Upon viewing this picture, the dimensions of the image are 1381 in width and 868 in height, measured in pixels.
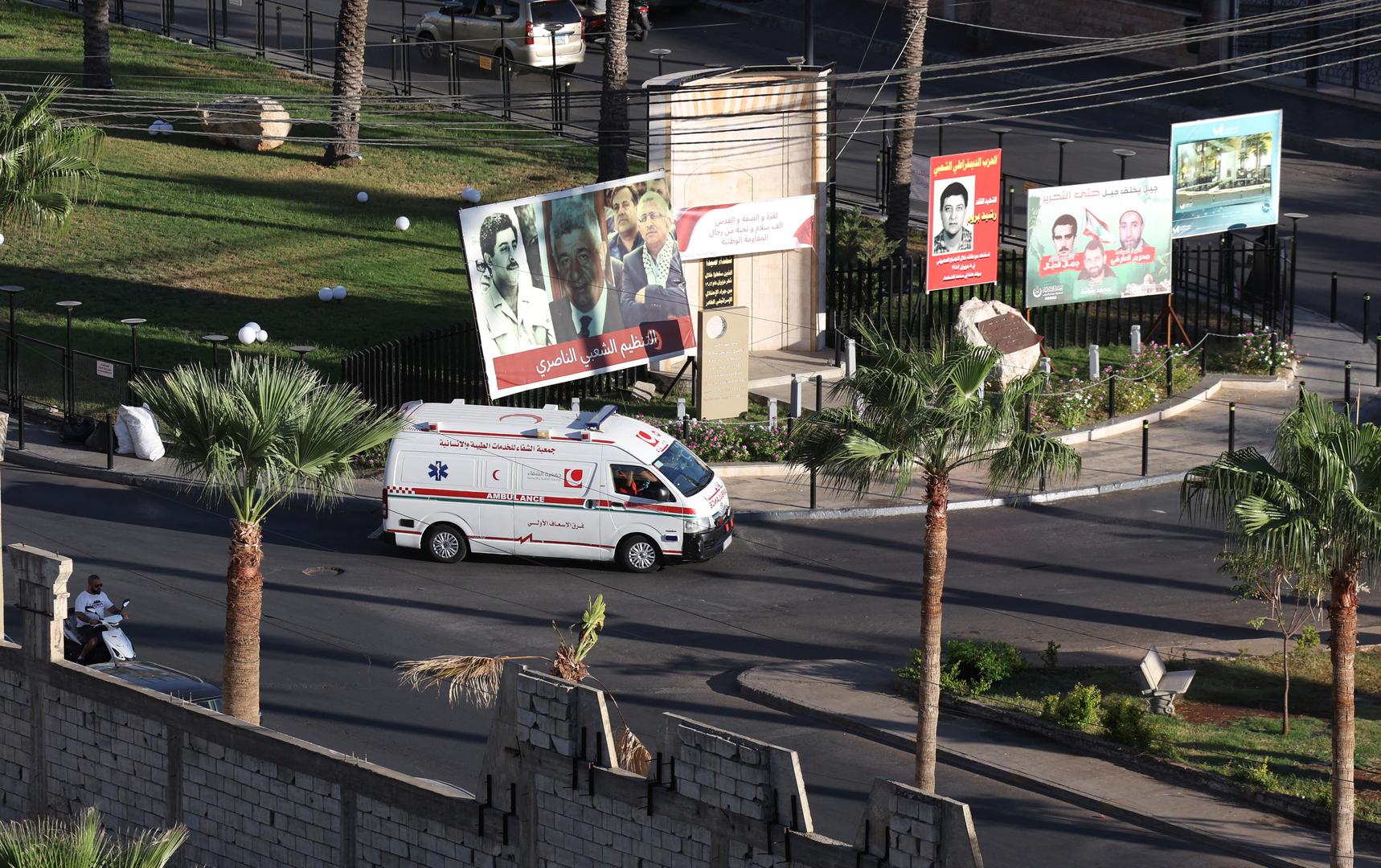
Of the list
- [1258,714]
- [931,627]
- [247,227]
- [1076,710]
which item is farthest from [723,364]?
[931,627]

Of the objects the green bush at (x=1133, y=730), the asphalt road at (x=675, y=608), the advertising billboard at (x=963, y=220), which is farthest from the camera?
the advertising billboard at (x=963, y=220)

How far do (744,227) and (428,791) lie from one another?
61.2 feet

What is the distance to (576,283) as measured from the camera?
31844 mm

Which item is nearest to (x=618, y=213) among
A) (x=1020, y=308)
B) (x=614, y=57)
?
(x=614, y=57)

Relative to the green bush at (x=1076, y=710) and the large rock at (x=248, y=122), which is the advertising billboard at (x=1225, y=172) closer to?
the green bush at (x=1076, y=710)

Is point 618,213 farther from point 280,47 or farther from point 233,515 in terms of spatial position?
point 280,47

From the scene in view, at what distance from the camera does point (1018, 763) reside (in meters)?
20.9

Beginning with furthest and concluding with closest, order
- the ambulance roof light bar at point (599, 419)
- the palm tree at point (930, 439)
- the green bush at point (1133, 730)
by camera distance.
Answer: the ambulance roof light bar at point (599, 419) → the green bush at point (1133, 730) → the palm tree at point (930, 439)

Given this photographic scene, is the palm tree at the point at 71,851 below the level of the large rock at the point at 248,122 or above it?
below

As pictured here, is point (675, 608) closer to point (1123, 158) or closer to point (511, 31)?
point (1123, 158)

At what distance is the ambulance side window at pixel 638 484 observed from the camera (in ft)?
86.7

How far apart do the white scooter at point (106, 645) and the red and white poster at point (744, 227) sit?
13.1 meters

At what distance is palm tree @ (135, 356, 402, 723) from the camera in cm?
1853

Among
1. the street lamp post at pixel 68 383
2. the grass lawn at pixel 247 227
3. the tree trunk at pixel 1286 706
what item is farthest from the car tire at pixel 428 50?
the tree trunk at pixel 1286 706
